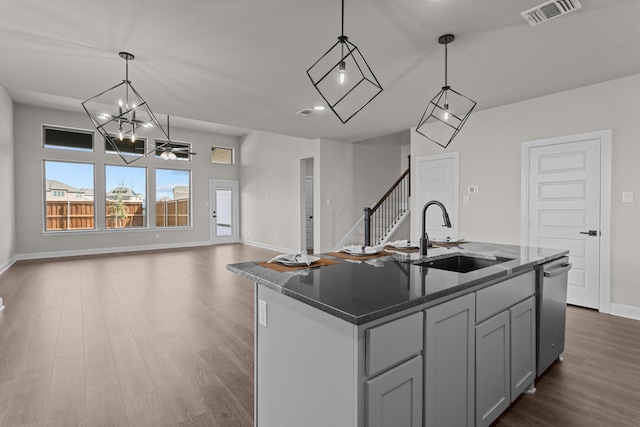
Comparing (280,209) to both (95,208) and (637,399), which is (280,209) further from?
(637,399)

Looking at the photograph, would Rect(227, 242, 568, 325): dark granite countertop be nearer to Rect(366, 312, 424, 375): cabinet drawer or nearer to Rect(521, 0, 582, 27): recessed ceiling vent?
Rect(366, 312, 424, 375): cabinet drawer

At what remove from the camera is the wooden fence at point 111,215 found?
7.92m

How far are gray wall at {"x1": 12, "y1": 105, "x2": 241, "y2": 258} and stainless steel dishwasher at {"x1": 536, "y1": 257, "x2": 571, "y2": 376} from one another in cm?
916

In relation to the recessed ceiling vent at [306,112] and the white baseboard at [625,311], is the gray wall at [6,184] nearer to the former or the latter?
the recessed ceiling vent at [306,112]

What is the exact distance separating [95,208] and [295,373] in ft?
29.2

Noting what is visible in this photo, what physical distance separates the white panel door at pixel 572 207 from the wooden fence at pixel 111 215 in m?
8.70

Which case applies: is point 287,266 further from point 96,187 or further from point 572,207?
point 96,187

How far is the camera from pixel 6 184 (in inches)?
250

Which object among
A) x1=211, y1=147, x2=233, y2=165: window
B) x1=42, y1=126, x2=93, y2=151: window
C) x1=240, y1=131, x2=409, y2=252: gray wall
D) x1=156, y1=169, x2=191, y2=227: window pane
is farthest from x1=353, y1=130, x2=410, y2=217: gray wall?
x1=42, y1=126, x2=93, y2=151: window

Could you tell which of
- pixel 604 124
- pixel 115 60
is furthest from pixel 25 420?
pixel 604 124

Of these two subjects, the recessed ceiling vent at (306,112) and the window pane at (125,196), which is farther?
the window pane at (125,196)

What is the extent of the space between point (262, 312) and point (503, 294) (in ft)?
4.37

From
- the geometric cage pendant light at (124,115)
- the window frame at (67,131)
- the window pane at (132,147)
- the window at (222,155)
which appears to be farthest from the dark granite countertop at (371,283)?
the window at (222,155)

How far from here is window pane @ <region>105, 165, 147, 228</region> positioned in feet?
28.2
